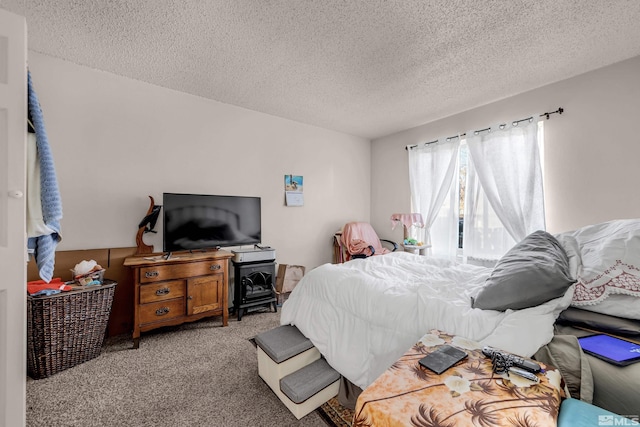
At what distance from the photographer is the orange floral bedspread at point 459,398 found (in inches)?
28.6

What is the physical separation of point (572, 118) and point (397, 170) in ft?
7.20

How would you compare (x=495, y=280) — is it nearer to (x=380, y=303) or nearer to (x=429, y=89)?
(x=380, y=303)

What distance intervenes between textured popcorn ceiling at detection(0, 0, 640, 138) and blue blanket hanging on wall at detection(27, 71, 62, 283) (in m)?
1.11

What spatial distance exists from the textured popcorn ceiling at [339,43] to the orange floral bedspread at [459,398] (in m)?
2.12

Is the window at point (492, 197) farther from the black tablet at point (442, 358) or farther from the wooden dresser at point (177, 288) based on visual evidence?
the wooden dresser at point (177, 288)

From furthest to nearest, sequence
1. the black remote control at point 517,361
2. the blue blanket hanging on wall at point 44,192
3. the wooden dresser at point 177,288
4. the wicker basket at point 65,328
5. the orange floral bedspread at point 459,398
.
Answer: the wooden dresser at point 177,288 → the wicker basket at point 65,328 → the blue blanket hanging on wall at point 44,192 → the black remote control at point 517,361 → the orange floral bedspread at point 459,398

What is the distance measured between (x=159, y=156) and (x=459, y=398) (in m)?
3.26

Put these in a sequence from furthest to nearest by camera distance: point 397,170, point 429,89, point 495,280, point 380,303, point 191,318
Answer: point 397,170 → point 429,89 → point 191,318 → point 380,303 → point 495,280

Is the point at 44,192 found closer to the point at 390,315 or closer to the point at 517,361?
the point at 390,315

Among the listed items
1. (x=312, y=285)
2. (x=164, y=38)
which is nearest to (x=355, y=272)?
(x=312, y=285)

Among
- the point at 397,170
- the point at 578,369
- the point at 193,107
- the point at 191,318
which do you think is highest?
the point at 193,107

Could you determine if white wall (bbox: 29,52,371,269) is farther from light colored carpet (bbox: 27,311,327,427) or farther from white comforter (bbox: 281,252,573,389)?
white comforter (bbox: 281,252,573,389)

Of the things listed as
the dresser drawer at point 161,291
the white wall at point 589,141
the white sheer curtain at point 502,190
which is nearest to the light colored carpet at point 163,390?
the dresser drawer at point 161,291

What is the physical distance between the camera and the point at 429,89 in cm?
288
